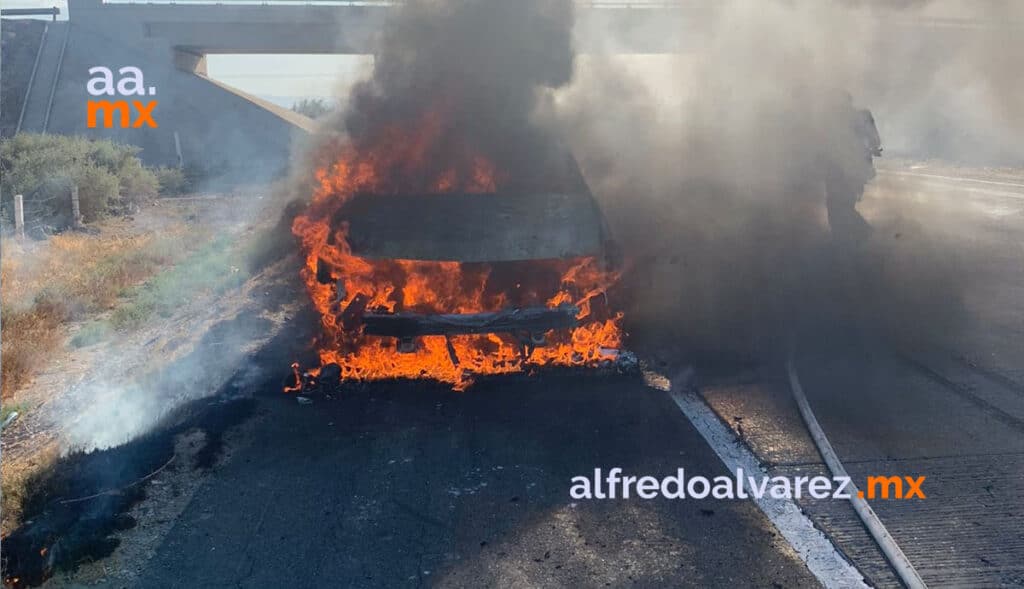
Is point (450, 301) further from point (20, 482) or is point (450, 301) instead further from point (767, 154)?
point (767, 154)

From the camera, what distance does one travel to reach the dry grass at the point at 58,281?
8258mm

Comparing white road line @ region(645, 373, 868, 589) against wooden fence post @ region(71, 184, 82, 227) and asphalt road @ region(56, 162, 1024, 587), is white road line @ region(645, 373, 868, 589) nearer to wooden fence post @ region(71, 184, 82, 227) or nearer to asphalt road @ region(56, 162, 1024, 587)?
asphalt road @ region(56, 162, 1024, 587)

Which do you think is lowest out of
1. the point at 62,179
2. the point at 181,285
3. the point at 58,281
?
the point at 181,285

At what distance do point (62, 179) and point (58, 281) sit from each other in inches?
287

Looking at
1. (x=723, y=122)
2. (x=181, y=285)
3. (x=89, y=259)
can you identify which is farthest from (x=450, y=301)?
(x=89, y=259)

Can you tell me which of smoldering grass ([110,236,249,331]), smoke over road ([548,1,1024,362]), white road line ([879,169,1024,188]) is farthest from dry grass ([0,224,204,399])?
white road line ([879,169,1024,188])

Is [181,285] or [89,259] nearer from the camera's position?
[181,285]

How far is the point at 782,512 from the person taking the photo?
4.98m

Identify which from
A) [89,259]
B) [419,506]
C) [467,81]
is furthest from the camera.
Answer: [89,259]

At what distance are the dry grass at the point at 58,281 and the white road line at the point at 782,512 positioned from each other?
657cm

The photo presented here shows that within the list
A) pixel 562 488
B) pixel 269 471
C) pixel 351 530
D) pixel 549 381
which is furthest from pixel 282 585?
pixel 549 381

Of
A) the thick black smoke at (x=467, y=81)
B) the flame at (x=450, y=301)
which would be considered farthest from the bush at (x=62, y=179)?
the flame at (x=450, y=301)

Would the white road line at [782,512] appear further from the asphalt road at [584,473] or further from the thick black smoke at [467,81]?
the thick black smoke at [467,81]

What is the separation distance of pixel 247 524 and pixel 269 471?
786mm
